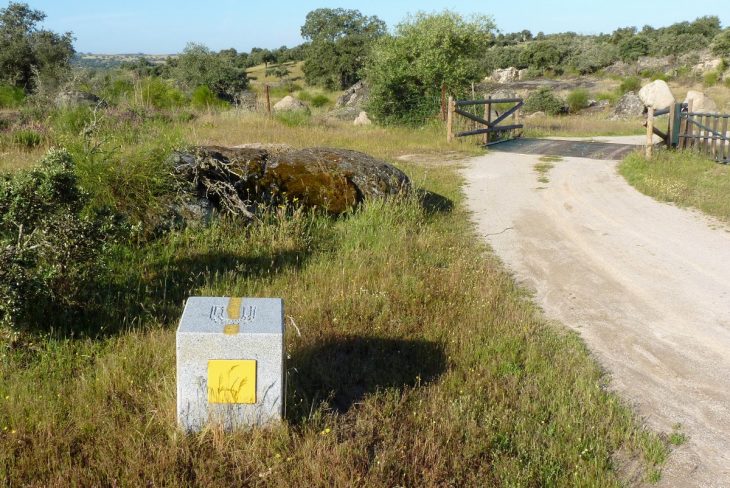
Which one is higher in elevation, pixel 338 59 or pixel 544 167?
pixel 338 59

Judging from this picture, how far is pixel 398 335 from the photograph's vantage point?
537 centimetres

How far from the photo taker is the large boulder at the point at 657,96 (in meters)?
31.6

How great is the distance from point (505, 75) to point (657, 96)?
2795 centimetres

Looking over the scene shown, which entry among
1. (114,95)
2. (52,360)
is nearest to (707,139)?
(52,360)

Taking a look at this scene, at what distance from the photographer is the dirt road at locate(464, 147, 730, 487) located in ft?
14.5

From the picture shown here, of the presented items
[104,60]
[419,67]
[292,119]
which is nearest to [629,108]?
[419,67]

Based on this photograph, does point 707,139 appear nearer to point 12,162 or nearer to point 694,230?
point 694,230

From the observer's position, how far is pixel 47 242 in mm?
4957

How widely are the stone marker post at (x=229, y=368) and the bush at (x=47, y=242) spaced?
5.55ft

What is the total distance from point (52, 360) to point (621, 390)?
13.4ft

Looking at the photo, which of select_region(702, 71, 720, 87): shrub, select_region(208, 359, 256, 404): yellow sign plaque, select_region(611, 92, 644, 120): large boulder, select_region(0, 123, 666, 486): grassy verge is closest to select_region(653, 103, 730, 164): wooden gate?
select_region(0, 123, 666, 486): grassy verge

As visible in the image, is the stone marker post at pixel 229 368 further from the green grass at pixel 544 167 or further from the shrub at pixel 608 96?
the shrub at pixel 608 96

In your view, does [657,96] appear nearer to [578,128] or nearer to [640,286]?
[578,128]

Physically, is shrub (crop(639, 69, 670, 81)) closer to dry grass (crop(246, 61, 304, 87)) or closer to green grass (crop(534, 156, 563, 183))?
dry grass (crop(246, 61, 304, 87))
